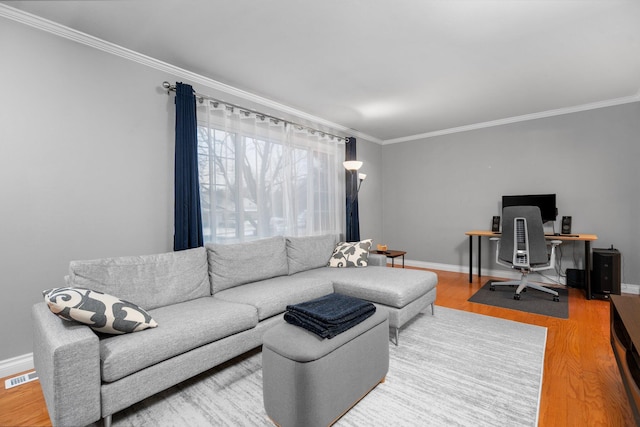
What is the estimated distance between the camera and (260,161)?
357 cm

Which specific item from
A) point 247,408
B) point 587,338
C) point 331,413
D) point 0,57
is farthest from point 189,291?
point 587,338

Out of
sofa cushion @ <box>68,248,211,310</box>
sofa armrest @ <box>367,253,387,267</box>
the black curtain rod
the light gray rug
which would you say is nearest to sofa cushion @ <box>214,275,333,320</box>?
sofa cushion @ <box>68,248,211,310</box>

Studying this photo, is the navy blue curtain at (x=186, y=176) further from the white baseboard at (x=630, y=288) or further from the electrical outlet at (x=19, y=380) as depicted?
the white baseboard at (x=630, y=288)

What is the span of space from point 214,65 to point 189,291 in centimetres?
209

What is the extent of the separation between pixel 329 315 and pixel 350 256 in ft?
6.44

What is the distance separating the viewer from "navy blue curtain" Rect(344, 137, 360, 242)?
4.93 metres

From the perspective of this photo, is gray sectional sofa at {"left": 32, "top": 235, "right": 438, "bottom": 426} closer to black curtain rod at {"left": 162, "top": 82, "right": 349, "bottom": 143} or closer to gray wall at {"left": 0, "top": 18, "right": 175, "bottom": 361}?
gray wall at {"left": 0, "top": 18, "right": 175, "bottom": 361}

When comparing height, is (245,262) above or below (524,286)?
above

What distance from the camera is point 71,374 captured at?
1.38 m

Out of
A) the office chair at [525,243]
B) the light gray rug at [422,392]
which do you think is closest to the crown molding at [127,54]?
the light gray rug at [422,392]

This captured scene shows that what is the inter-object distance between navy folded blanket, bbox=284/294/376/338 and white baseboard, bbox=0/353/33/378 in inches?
79.3

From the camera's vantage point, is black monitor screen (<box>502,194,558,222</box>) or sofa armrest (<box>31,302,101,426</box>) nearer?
sofa armrest (<box>31,302,101,426</box>)

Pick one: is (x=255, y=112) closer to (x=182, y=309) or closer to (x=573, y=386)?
(x=182, y=309)

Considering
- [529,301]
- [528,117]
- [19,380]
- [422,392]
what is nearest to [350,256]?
[422,392]
